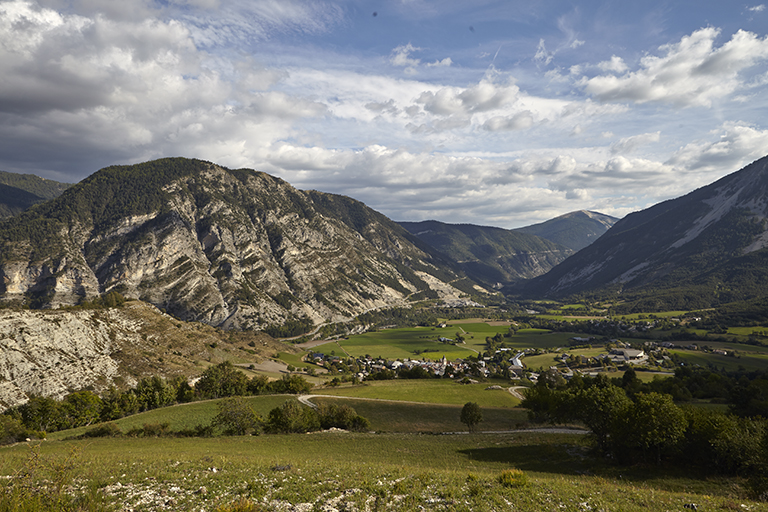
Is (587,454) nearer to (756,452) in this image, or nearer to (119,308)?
(756,452)

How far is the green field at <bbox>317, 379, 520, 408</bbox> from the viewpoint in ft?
354

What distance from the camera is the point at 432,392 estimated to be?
11788 cm

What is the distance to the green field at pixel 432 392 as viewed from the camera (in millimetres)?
107938

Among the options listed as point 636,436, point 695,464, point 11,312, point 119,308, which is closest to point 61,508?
point 636,436

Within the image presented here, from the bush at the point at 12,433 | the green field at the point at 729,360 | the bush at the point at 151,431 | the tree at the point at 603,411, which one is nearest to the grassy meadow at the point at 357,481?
the tree at the point at 603,411

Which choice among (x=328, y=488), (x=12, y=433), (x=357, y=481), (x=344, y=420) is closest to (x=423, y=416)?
(x=344, y=420)

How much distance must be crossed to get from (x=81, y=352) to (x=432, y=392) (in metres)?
112

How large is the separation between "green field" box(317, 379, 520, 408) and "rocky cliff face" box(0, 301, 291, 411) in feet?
200

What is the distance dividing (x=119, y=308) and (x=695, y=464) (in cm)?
17437

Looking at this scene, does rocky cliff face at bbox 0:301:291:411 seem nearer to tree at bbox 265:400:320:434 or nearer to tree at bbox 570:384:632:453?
tree at bbox 265:400:320:434

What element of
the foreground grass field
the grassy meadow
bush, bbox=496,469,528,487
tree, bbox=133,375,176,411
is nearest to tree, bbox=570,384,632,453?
the grassy meadow

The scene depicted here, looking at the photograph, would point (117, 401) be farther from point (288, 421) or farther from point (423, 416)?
point (423, 416)

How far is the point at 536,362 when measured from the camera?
196250 millimetres

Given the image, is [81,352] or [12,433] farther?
[81,352]
